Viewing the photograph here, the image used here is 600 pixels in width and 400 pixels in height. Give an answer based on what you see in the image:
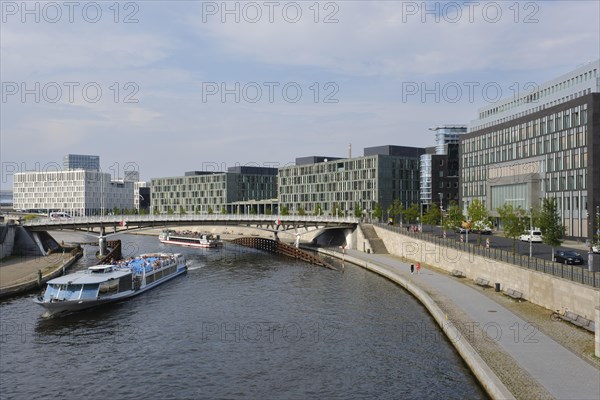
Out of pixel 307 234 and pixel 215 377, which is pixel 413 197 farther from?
pixel 215 377

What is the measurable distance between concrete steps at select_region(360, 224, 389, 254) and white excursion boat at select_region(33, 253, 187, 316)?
3583 centimetres

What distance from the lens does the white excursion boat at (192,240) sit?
12117cm

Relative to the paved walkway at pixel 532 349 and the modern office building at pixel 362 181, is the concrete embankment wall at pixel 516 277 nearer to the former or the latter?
the paved walkway at pixel 532 349

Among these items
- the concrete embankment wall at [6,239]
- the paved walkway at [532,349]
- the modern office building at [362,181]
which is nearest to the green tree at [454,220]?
the paved walkway at [532,349]

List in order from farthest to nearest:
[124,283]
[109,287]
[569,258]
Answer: [124,283] → [109,287] → [569,258]

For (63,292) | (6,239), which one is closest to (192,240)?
(6,239)

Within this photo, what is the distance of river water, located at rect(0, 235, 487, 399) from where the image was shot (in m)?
29.2

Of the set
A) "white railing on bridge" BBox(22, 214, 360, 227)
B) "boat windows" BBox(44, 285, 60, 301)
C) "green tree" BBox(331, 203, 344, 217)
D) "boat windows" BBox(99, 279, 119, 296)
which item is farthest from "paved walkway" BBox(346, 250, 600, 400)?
"green tree" BBox(331, 203, 344, 217)

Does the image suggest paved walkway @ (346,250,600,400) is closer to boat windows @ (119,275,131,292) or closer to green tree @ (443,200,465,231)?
boat windows @ (119,275,131,292)

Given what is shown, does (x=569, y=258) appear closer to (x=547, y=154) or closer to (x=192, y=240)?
(x=547, y=154)

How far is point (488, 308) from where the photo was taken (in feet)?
139

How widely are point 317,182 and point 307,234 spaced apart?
41942mm

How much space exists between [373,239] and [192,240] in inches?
1950

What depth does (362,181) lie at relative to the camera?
483ft
